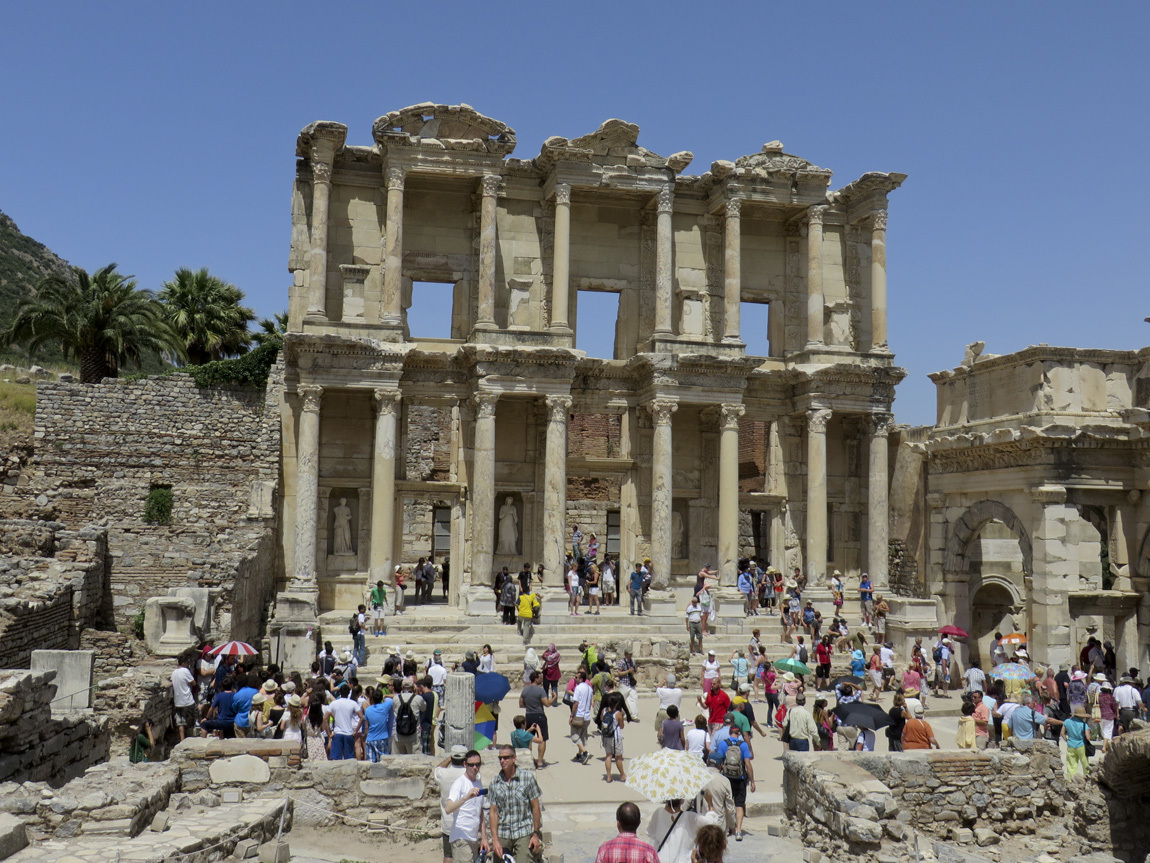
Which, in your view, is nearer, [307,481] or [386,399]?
[307,481]

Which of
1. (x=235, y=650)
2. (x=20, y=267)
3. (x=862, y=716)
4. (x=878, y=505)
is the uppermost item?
(x=20, y=267)

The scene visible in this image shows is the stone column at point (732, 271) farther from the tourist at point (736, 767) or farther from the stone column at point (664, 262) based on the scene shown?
the tourist at point (736, 767)

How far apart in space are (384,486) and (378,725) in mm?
13338

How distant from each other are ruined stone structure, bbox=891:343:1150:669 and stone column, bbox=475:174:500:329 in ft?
42.2

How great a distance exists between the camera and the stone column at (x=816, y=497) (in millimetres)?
28516

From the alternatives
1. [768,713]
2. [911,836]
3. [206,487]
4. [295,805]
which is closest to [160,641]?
[295,805]

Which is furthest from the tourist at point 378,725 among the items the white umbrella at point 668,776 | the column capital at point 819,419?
the column capital at point 819,419

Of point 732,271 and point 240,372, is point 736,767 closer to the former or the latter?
point 732,271

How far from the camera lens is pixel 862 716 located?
14398 millimetres

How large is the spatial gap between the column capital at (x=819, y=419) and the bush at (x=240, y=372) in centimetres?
1724

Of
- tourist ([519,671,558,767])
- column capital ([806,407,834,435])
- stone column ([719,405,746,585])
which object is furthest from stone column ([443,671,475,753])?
column capital ([806,407,834,435])

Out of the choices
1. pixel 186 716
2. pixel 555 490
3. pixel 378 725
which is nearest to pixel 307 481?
pixel 555 490

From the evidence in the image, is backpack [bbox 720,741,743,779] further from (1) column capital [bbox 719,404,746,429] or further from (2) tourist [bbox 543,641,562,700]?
(1) column capital [bbox 719,404,746,429]

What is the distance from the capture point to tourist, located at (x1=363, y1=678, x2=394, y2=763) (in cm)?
1354
